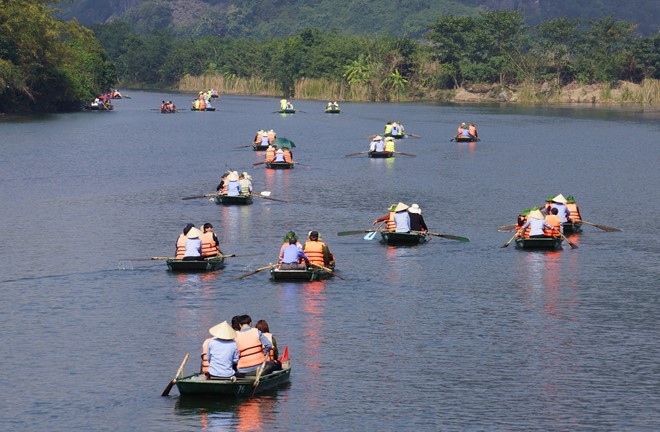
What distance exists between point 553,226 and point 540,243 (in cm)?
93

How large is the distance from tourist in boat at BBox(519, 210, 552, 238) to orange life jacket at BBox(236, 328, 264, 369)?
77.6 ft

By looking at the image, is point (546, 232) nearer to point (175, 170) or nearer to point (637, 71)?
point (175, 170)

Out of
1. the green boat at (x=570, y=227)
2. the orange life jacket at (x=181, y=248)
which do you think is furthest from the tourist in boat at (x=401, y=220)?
the orange life jacket at (x=181, y=248)

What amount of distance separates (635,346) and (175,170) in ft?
180

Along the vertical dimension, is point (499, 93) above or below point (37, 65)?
below

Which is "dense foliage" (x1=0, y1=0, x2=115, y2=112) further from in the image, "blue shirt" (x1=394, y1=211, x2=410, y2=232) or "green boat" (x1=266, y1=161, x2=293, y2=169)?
"blue shirt" (x1=394, y1=211, x2=410, y2=232)

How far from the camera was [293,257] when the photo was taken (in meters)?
44.9

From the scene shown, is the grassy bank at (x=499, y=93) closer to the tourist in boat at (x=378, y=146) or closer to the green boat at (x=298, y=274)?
the tourist in boat at (x=378, y=146)

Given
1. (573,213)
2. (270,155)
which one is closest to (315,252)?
(573,213)

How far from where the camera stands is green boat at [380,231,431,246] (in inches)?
2106

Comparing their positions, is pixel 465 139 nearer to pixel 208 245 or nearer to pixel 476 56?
pixel 208 245

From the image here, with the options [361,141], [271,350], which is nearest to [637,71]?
[361,141]

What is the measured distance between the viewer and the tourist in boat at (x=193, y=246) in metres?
46.6

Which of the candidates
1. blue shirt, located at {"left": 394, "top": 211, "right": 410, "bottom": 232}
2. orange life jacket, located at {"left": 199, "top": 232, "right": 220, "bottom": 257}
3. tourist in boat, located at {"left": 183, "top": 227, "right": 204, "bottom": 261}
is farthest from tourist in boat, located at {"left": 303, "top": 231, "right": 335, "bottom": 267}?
blue shirt, located at {"left": 394, "top": 211, "right": 410, "bottom": 232}
